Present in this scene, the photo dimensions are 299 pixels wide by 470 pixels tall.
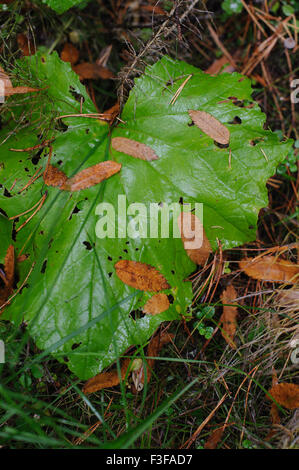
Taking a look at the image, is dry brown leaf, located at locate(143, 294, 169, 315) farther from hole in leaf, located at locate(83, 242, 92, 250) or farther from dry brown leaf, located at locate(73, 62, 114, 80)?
dry brown leaf, located at locate(73, 62, 114, 80)

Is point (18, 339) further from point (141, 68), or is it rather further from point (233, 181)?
point (141, 68)

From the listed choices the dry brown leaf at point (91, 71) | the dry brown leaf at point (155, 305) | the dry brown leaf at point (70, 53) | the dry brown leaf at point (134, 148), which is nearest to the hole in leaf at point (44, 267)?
the dry brown leaf at point (155, 305)

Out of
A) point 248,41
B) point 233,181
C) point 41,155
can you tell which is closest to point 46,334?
point 41,155

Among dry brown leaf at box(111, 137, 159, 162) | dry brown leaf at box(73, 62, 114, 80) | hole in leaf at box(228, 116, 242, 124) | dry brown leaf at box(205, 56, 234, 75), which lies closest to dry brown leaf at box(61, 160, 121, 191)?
dry brown leaf at box(111, 137, 159, 162)

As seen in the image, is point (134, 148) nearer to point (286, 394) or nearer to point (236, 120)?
point (236, 120)

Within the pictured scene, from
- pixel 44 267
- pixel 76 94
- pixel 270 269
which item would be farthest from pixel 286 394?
pixel 76 94

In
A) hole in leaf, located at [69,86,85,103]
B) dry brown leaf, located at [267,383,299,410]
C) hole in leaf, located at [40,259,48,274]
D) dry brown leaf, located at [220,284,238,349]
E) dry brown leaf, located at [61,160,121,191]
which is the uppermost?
hole in leaf, located at [69,86,85,103]
